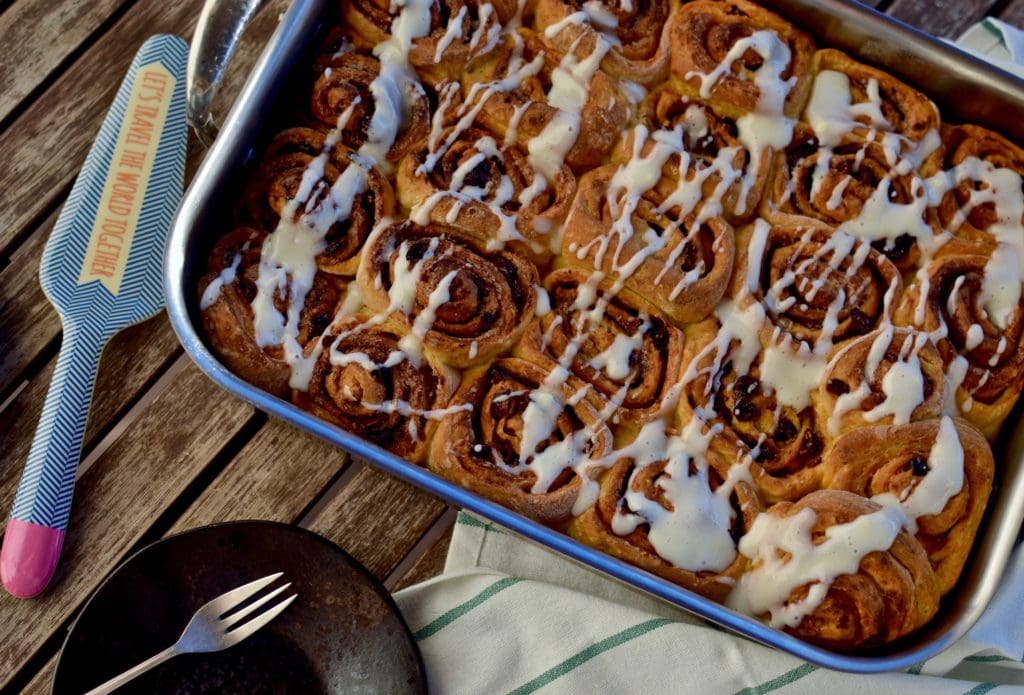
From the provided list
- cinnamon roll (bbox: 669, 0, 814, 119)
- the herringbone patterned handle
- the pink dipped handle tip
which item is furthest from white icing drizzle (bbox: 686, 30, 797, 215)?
the pink dipped handle tip

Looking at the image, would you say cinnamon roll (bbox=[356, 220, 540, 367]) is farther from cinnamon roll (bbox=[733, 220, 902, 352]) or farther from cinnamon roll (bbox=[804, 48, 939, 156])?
cinnamon roll (bbox=[804, 48, 939, 156])

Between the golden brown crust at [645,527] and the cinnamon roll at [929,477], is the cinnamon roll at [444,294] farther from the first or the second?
the cinnamon roll at [929,477]

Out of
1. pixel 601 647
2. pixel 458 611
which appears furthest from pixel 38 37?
pixel 601 647

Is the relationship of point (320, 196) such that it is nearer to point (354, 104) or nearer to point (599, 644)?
point (354, 104)

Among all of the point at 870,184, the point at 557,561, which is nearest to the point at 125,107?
the point at 557,561

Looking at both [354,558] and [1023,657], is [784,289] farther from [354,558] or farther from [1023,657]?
[354,558]

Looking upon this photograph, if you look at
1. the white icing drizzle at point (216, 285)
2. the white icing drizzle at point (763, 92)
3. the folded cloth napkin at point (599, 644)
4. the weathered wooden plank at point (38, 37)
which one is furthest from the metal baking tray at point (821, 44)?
the weathered wooden plank at point (38, 37)

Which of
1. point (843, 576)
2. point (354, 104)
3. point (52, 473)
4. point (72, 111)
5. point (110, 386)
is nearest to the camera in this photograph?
point (843, 576)
